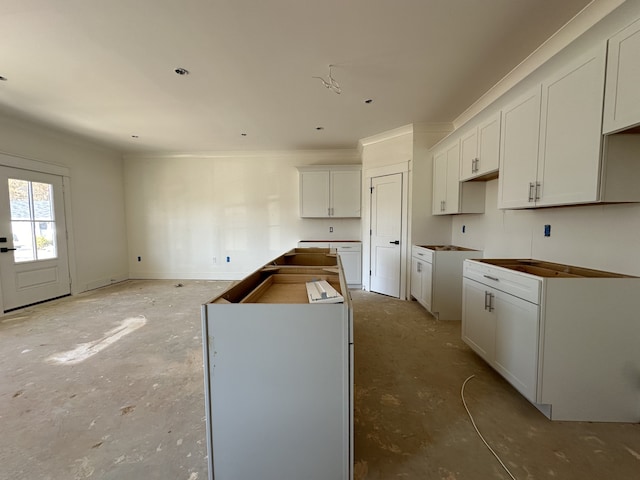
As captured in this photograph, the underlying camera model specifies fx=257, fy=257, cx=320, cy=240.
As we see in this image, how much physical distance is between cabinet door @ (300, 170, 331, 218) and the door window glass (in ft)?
13.5

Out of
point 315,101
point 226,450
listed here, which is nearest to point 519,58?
point 315,101

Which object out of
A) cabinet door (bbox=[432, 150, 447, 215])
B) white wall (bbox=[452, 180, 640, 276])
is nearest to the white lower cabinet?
white wall (bbox=[452, 180, 640, 276])

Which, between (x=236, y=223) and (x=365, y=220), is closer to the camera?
(x=365, y=220)

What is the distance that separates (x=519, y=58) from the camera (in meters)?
2.36

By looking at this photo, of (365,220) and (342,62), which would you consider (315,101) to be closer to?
(342,62)

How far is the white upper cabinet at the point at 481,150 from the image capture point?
2539mm

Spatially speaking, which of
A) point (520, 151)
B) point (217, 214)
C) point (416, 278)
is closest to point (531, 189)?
point (520, 151)

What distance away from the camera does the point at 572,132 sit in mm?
1743

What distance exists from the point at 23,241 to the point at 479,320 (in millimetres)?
5947

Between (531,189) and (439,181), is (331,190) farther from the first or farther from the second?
(531,189)

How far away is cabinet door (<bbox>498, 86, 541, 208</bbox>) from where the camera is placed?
6.77 ft

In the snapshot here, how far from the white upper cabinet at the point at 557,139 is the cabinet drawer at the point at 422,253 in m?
1.13

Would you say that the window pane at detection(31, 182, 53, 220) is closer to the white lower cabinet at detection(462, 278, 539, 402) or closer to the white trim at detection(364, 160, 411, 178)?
the white trim at detection(364, 160, 411, 178)

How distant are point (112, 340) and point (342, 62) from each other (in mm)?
3689
